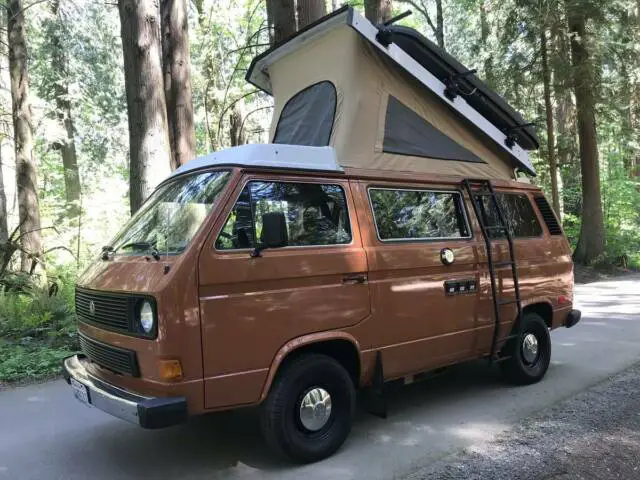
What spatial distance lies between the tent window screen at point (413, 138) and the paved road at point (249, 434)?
2551 mm

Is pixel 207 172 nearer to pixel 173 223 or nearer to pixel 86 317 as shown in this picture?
pixel 173 223

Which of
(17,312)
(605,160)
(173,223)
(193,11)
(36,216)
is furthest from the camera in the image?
(605,160)

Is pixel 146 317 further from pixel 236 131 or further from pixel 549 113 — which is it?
pixel 549 113

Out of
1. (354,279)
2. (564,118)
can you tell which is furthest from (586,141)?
(354,279)

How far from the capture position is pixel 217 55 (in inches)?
751

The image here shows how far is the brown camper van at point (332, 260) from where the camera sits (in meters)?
3.79

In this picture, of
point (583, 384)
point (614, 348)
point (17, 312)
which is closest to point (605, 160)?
point (614, 348)

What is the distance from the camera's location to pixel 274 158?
4.29 metres

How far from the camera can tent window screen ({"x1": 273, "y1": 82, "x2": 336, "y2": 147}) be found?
556 cm

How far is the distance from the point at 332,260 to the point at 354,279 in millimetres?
269

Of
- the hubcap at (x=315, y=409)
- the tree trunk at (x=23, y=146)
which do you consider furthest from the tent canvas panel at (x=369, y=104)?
the tree trunk at (x=23, y=146)

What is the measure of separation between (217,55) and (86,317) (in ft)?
53.5

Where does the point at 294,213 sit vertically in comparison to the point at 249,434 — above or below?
above

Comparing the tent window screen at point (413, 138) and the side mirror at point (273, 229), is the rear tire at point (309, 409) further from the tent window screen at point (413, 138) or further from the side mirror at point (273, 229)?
the tent window screen at point (413, 138)
